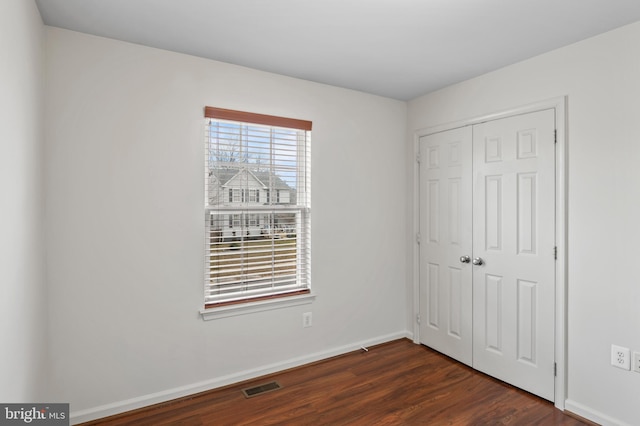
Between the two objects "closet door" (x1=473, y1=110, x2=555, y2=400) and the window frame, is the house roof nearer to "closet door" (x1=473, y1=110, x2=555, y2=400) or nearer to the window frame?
the window frame

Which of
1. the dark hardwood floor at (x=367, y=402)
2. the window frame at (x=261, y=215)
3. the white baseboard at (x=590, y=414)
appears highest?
the window frame at (x=261, y=215)

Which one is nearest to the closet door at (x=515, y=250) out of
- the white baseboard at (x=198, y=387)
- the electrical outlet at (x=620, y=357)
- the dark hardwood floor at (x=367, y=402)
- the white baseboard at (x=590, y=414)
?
the white baseboard at (x=590, y=414)

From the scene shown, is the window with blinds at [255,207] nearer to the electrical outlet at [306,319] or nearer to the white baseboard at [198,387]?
the electrical outlet at [306,319]

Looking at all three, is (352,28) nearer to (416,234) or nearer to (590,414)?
(416,234)

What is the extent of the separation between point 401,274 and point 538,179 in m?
1.63

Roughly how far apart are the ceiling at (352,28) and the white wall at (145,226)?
0.79 ft

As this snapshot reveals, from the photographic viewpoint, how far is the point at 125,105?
2357 mm

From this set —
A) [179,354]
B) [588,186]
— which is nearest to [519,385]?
[588,186]

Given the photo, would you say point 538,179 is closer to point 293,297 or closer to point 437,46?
point 437,46

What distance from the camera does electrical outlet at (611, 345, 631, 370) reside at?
2.13 m

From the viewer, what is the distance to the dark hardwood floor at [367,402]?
7.50 ft

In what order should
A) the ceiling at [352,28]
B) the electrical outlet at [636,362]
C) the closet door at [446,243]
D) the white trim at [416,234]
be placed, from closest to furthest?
the ceiling at [352,28]
the electrical outlet at [636,362]
the closet door at [446,243]
the white trim at [416,234]

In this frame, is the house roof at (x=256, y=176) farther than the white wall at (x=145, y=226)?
Yes

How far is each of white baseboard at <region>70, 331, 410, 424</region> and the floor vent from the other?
0.15m
